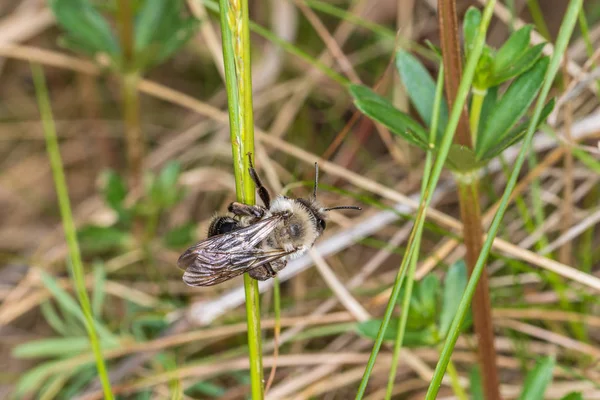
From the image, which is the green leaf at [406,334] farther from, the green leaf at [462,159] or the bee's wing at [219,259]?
the green leaf at [462,159]

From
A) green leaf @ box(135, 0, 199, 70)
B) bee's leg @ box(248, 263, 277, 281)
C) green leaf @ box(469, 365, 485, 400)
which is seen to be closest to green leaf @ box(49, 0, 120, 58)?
green leaf @ box(135, 0, 199, 70)

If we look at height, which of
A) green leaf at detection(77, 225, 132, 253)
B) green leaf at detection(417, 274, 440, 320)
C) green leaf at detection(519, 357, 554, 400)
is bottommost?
green leaf at detection(519, 357, 554, 400)

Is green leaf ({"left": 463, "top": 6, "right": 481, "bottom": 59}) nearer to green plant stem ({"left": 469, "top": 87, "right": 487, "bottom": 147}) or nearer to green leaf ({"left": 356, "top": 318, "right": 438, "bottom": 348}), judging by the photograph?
green plant stem ({"left": 469, "top": 87, "right": 487, "bottom": 147})

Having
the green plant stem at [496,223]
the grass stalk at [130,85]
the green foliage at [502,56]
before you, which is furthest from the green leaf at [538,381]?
the grass stalk at [130,85]

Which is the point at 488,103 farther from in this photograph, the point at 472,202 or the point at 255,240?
the point at 255,240

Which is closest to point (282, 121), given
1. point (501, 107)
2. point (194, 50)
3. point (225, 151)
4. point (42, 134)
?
point (225, 151)

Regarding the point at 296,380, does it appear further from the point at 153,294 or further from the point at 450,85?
the point at 450,85

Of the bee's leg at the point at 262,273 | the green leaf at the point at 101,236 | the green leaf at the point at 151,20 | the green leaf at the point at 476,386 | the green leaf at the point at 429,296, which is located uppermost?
the green leaf at the point at 151,20
